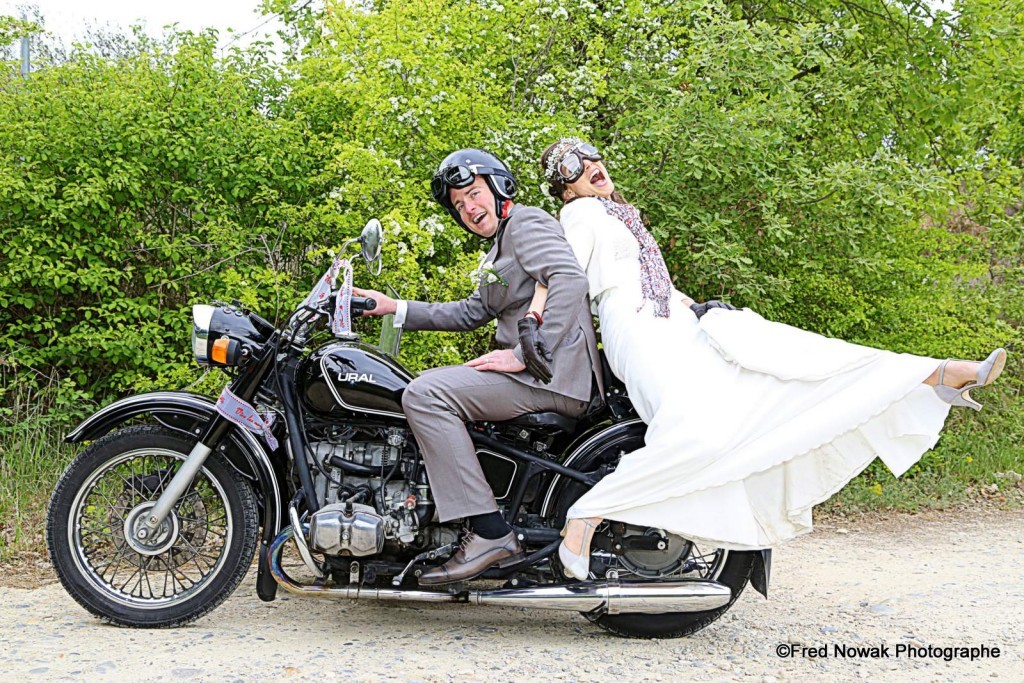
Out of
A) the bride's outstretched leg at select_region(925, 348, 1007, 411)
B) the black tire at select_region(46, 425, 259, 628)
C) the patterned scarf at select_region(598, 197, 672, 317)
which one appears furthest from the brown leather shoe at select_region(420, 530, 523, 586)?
the bride's outstretched leg at select_region(925, 348, 1007, 411)

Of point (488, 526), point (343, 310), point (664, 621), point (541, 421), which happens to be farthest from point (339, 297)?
point (664, 621)

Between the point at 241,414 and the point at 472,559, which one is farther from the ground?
the point at 241,414

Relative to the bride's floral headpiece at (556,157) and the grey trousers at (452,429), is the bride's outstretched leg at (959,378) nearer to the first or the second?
the grey trousers at (452,429)

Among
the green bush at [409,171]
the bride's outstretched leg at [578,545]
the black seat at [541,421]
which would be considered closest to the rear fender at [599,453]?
the black seat at [541,421]

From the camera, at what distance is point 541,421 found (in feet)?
14.2

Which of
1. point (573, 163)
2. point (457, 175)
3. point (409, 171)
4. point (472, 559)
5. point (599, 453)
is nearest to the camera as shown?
point (472, 559)

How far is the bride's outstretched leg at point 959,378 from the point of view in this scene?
386 centimetres

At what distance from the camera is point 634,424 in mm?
4430

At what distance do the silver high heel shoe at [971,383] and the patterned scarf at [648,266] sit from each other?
3.69 feet

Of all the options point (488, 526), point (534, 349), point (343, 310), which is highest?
point (343, 310)

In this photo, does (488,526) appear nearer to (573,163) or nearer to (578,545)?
(578,545)

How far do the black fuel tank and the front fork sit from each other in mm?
167

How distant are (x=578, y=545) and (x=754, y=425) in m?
0.82

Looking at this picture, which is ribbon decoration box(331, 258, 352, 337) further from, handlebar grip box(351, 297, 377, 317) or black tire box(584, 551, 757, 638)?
black tire box(584, 551, 757, 638)
